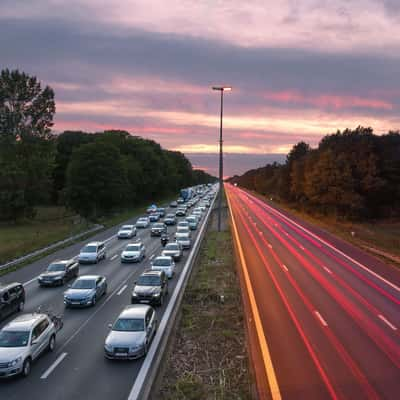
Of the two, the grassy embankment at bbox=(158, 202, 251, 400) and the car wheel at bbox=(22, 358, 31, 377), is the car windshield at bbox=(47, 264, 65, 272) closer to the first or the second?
the grassy embankment at bbox=(158, 202, 251, 400)

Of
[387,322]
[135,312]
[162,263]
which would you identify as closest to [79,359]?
[135,312]

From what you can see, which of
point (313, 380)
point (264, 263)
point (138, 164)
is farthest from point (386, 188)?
point (313, 380)

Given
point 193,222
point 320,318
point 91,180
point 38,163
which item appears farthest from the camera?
point 38,163

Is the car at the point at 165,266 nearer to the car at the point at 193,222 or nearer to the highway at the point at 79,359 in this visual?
the highway at the point at 79,359

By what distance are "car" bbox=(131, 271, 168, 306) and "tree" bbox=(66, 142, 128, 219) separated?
41984 millimetres

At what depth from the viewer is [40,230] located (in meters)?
56.4

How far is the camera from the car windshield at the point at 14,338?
14.1m

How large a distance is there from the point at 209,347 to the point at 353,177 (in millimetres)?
67858

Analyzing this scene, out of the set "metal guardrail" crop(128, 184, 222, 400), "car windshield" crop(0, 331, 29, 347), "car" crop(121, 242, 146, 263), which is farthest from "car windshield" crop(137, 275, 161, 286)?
"car" crop(121, 242, 146, 263)

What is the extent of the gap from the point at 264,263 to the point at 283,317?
12963 millimetres

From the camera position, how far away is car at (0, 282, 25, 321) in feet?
63.6

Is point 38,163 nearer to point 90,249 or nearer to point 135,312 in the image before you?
point 90,249

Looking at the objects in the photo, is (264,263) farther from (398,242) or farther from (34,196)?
(34,196)

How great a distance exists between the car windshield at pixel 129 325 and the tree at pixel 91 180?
1905 inches
